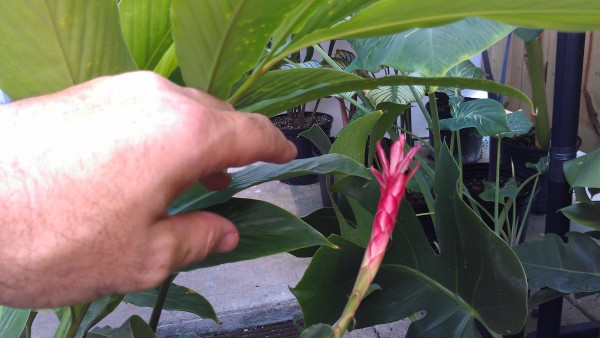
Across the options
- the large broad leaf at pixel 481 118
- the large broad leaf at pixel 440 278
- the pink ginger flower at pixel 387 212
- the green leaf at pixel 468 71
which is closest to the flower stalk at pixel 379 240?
the pink ginger flower at pixel 387 212

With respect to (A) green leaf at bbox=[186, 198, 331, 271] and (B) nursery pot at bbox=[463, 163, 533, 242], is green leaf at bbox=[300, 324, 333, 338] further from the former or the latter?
(B) nursery pot at bbox=[463, 163, 533, 242]

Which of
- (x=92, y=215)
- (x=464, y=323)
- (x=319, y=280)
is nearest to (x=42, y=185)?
(x=92, y=215)

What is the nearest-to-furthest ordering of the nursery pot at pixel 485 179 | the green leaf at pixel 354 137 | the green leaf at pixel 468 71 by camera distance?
the green leaf at pixel 354 137 → the green leaf at pixel 468 71 → the nursery pot at pixel 485 179

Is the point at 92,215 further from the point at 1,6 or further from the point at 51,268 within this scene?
the point at 1,6

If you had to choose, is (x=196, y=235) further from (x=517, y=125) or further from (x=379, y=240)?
(x=517, y=125)

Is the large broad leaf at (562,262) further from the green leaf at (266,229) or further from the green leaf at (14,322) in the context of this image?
the green leaf at (14,322)

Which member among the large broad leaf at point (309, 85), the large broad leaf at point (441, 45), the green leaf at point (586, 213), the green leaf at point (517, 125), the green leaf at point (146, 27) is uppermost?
the green leaf at point (146, 27)

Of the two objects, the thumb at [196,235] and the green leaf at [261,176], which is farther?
the green leaf at [261,176]
